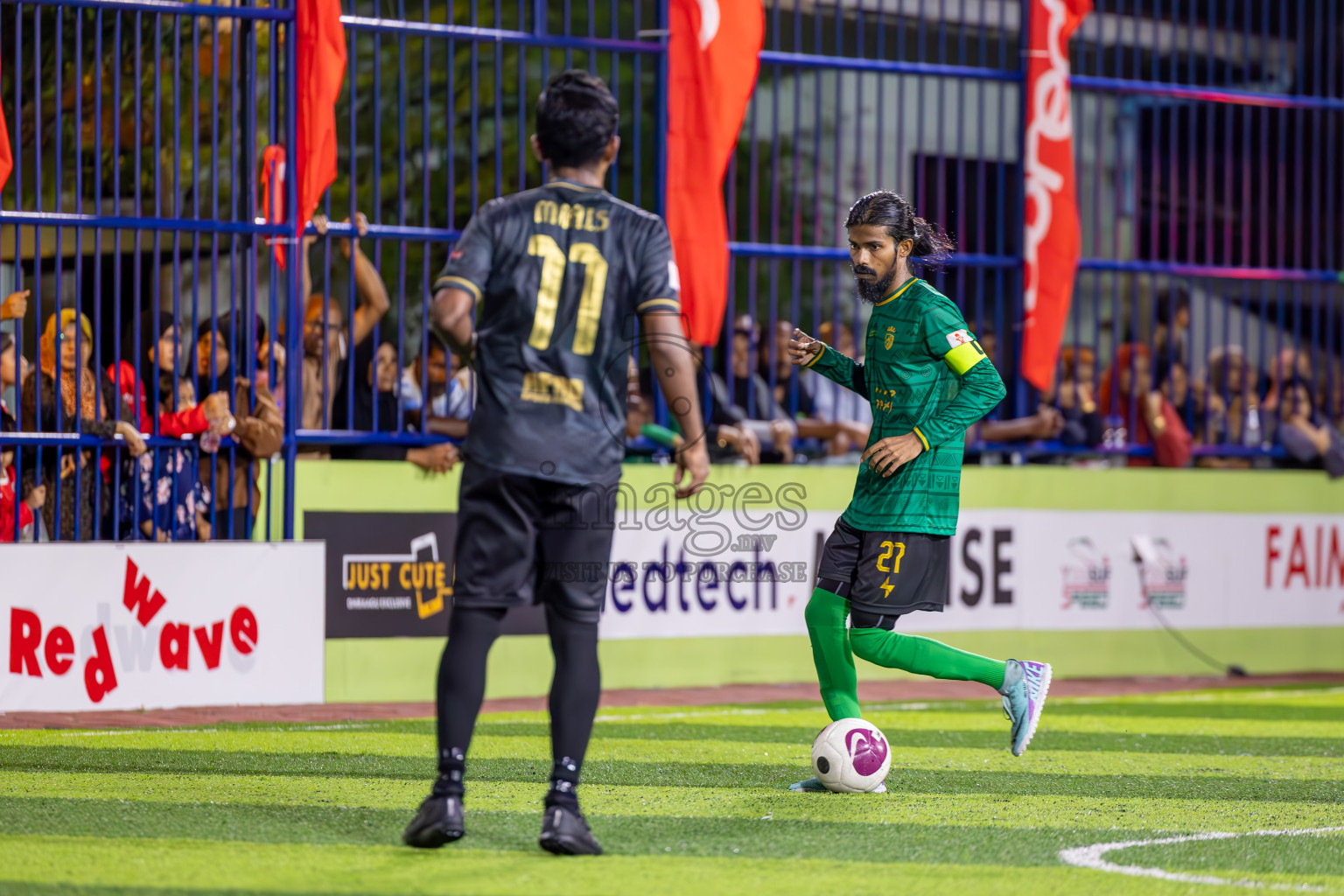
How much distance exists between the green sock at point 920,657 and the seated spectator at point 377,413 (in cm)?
451

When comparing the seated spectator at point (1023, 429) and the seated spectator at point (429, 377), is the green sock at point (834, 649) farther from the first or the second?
the seated spectator at point (1023, 429)

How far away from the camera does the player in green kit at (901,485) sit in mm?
5867

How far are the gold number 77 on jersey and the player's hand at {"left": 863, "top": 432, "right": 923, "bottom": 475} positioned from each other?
60.2 inches

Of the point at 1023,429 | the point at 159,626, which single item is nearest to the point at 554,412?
the point at 159,626

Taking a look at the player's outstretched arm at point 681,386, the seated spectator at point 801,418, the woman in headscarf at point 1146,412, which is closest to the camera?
the player's outstretched arm at point 681,386

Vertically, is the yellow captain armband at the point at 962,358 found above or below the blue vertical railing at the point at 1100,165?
below

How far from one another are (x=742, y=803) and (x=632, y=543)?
4903mm

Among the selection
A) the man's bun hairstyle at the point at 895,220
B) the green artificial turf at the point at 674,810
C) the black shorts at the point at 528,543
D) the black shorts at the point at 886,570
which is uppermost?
→ the man's bun hairstyle at the point at 895,220

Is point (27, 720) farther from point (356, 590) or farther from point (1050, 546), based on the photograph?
point (1050, 546)

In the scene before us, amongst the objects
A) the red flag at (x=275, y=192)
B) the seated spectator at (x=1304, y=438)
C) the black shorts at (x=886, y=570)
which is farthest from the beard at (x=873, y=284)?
the seated spectator at (x=1304, y=438)

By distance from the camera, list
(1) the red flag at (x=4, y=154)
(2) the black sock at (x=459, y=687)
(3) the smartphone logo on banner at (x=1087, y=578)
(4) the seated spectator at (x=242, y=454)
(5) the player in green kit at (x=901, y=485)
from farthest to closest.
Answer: (3) the smartphone logo on banner at (x=1087, y=578) < (4) the seated spectator at (x=242, y=454) < (1) the red flag at (x=4, y=154) < (5) the player in green kit at (x=901, y=485) < (2) the black sock at (x=459, y=687)

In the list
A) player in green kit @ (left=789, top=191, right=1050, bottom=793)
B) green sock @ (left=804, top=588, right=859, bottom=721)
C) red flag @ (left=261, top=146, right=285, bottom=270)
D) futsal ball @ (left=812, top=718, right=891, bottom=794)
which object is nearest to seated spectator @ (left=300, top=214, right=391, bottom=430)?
red flag @ (left=261, top=146, right=285, bottom=270)

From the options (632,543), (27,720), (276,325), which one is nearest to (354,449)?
(276,325)

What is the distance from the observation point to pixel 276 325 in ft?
32.2
